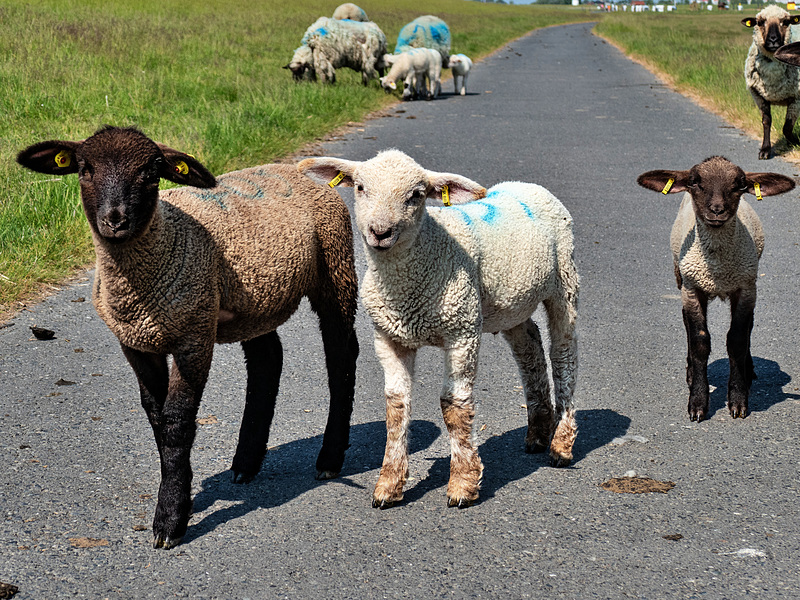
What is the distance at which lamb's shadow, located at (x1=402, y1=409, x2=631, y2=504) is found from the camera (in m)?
4.88

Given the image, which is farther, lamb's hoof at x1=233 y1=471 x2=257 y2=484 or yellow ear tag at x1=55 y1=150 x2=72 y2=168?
lamb's hoof at x1=233 y1=471 x2=257 y2=484

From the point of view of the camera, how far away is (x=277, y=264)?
471 cm

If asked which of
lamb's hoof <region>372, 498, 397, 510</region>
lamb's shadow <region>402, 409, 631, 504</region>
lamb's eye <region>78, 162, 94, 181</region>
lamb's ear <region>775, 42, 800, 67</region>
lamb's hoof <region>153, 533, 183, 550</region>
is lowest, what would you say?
lamb's shadow <region>402, 409, 631, 504</region>

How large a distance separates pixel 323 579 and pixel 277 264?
1.60m

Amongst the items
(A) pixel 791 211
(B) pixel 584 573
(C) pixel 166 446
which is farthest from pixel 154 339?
(A) pixel 791 211

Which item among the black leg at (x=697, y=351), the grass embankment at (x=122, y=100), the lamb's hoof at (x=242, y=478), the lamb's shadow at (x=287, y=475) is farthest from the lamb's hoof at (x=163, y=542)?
the grass embankment at (x=122, y=100)

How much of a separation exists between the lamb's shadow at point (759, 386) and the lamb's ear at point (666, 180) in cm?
139

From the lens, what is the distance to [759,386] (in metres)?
6.38

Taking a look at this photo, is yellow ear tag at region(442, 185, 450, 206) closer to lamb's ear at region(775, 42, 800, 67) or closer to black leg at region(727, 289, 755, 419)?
black leg at region(727, 289, 755, 419)

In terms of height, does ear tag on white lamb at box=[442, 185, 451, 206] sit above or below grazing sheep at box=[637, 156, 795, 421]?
above

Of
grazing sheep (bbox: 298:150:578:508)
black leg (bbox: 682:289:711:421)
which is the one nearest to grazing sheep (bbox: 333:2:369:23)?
black leg (bbox: 682:289:711:421)

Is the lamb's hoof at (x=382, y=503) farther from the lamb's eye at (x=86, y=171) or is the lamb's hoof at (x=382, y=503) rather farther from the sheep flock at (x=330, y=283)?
the lamb's eye at (x=86, y=171)

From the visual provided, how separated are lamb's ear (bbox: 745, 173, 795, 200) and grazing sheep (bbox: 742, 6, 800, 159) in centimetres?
804

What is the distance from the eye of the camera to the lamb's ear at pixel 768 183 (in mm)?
6105
